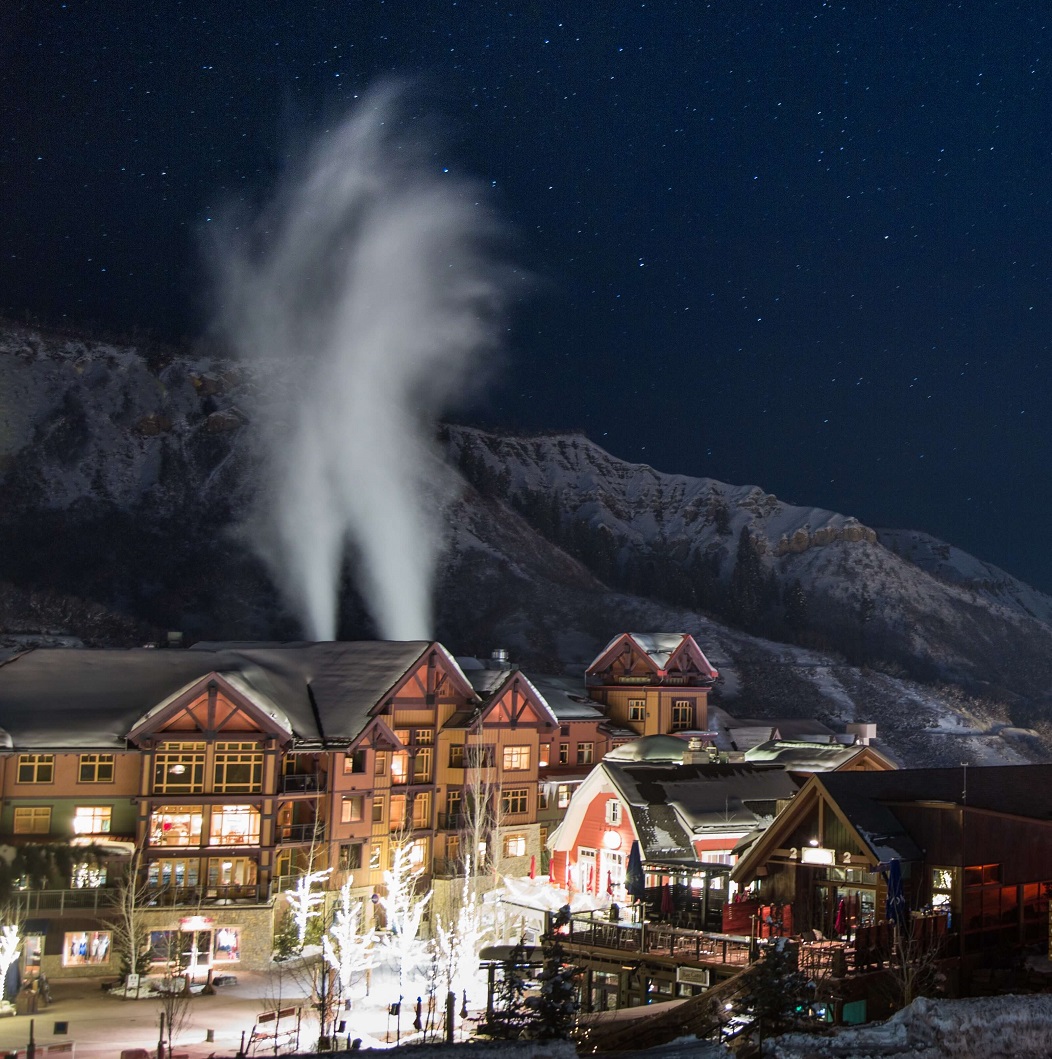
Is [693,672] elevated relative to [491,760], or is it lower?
elevated

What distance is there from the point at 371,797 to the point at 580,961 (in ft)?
68.8

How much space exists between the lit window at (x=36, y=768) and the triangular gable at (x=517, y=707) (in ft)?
67.3

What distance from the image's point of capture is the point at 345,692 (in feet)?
184

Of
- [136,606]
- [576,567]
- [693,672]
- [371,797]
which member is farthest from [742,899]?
[576,567]

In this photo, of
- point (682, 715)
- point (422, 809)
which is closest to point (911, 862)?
point (422, 809)

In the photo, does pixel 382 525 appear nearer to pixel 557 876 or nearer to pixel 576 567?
pixel 576 567

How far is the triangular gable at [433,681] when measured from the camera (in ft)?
189

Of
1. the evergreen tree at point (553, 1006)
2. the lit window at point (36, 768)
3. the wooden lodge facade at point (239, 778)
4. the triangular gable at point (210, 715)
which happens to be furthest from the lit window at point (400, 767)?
the evergreen tree at point (553, 1006)

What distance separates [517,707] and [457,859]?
342 inches

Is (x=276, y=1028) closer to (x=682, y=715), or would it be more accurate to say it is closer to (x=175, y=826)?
(x=175, y=826)

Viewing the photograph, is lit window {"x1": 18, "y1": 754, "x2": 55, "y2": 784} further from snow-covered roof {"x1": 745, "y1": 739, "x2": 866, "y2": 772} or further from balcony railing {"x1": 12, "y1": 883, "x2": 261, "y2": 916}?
snow-covered roof {"x1": 745, "y1": 739, "x2": 866, "y2": 772}

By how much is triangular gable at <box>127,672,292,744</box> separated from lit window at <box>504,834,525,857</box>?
55.0 feet

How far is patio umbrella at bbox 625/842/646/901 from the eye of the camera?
4138 cm

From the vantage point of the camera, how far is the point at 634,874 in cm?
4384
